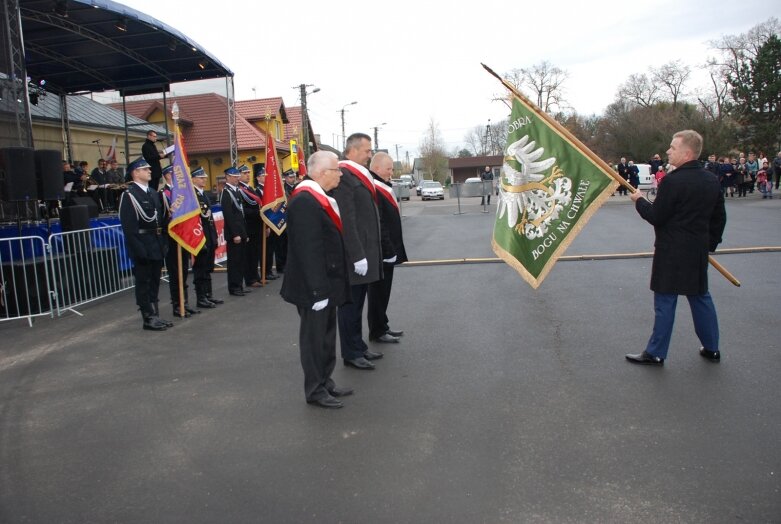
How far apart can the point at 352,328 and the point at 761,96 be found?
44058 mm

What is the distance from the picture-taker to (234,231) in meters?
8.89

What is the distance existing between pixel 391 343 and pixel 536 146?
2478mm

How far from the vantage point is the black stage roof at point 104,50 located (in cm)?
1206

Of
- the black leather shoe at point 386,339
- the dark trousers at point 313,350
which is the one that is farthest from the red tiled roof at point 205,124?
the dark trousers at point 313,350

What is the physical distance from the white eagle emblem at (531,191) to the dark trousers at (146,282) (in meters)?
4.42

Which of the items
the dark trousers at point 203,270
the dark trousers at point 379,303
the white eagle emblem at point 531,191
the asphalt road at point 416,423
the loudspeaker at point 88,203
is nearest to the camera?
the asphalt road at point 416,423

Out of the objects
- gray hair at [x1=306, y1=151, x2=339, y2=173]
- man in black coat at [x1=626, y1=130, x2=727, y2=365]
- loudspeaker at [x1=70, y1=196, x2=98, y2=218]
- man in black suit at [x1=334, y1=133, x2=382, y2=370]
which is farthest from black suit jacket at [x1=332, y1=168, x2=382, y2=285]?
loudspeaker at [x1=70, y1=196, x2=98, y2=218]

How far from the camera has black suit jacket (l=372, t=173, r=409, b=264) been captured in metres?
5.84

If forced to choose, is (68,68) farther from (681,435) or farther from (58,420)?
(681,435)

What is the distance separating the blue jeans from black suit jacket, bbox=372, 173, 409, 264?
2464mm

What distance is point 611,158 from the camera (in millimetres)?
54406

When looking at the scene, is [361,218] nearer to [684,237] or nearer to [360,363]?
[360,363]

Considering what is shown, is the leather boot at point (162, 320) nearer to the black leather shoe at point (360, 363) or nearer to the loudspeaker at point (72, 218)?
the black leather shoe at point (360, 363)

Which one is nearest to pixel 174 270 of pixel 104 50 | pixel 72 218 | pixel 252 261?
pixel 252 261
